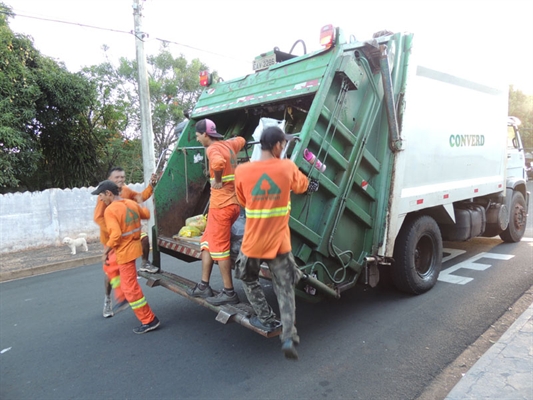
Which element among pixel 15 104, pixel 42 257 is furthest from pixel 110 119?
pixel 42 257

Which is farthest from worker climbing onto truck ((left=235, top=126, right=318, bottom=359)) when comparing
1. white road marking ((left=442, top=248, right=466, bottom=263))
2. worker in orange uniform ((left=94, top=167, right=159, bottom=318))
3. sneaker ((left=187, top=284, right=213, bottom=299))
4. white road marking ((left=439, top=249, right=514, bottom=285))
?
white road marking ((left=442, top=248, right=466, bottom=263))

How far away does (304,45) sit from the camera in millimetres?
3803

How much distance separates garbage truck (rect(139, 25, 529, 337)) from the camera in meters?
3.03

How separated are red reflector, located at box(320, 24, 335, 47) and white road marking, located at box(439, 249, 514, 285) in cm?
324

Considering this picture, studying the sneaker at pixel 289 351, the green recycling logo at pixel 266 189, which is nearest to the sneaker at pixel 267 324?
the sneaker at pixel 289 351

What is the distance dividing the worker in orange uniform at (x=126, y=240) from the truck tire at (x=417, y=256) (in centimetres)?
254

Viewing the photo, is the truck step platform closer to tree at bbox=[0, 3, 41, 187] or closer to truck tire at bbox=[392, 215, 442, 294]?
truck tire at bbox=[392, 215, 442, 294]

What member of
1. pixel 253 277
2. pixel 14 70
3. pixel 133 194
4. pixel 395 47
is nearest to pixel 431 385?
pixel 253 277

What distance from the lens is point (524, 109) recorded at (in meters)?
25.6

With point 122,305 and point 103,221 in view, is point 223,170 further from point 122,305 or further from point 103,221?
point 122,305

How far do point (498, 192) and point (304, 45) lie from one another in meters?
4.06

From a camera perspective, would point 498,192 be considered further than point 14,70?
No

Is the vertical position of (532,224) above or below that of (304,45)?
below

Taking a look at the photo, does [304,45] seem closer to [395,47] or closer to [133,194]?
[395,47]
